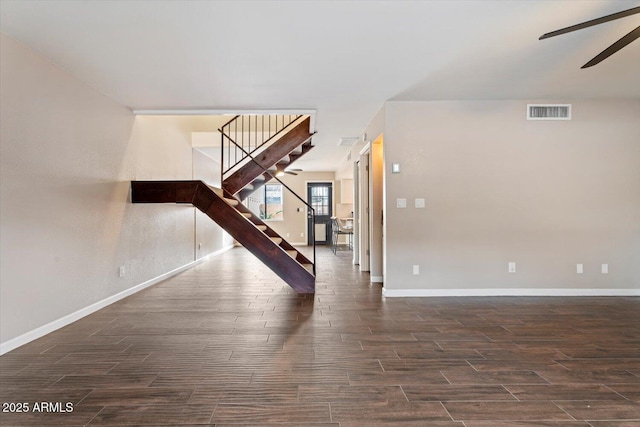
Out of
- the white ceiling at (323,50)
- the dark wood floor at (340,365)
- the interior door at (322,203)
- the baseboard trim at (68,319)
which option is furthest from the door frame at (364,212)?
the interior door at (322,203)

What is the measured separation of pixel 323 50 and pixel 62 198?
9.13 feet

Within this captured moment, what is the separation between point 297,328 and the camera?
9.84 feet

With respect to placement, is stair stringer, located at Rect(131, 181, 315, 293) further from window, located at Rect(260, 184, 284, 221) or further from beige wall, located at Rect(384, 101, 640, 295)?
window, located at Rect(260, 184, 284, 221)

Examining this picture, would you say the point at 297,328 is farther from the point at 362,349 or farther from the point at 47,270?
the point at 47,270

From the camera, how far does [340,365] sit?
7.43 ft

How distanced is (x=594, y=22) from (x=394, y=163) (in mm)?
2323

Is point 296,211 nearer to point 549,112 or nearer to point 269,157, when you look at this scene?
point 269,157

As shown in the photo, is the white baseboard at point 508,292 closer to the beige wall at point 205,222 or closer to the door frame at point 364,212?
the door frame at point 364,212

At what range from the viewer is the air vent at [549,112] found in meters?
4.13

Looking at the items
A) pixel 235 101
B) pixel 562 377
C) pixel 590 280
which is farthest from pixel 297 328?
pixel 590 280

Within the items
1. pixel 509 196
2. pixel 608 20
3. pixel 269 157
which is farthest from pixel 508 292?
pixel 269 157

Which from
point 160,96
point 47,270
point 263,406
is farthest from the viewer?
point 160,96

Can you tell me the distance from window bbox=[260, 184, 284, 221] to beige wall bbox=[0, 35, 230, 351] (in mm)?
6142

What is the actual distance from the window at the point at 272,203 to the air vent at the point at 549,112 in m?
7.85
